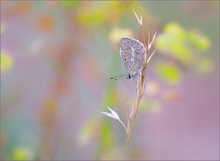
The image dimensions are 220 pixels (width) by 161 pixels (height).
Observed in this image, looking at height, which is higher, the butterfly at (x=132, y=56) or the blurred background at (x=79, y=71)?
the butterfly at (x=132, y=56)

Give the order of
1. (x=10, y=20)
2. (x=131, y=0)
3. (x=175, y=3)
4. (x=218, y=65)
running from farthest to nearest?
(x=218, y=65)
(x=175, y=3)
(x=10, y=20)
(x=131, y=0)

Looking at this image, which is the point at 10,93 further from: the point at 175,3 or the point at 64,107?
the point at 175,3

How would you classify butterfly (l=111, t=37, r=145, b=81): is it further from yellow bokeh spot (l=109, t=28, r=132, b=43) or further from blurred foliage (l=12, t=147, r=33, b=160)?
blurred foliage (l=12, t=147, r=33, b=160)

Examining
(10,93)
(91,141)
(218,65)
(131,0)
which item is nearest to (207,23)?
(218,65)

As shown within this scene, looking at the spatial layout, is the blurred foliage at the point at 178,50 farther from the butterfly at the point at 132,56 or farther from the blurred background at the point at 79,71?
the butterfly at the point at 132,56

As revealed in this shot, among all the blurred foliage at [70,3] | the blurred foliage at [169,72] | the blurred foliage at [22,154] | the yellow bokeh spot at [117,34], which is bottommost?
the blurred foliage at [22,154]

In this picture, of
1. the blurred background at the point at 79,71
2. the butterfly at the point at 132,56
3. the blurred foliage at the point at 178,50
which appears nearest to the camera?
the butterfly at the point at 132,56

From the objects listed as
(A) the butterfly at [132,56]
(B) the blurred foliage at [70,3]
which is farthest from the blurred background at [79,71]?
(A) the butterfly at [132,56]

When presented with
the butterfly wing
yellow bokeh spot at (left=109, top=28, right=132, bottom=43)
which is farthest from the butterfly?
yellow bokeh spot at (left=109, top=28, right=132, bottom=43)
